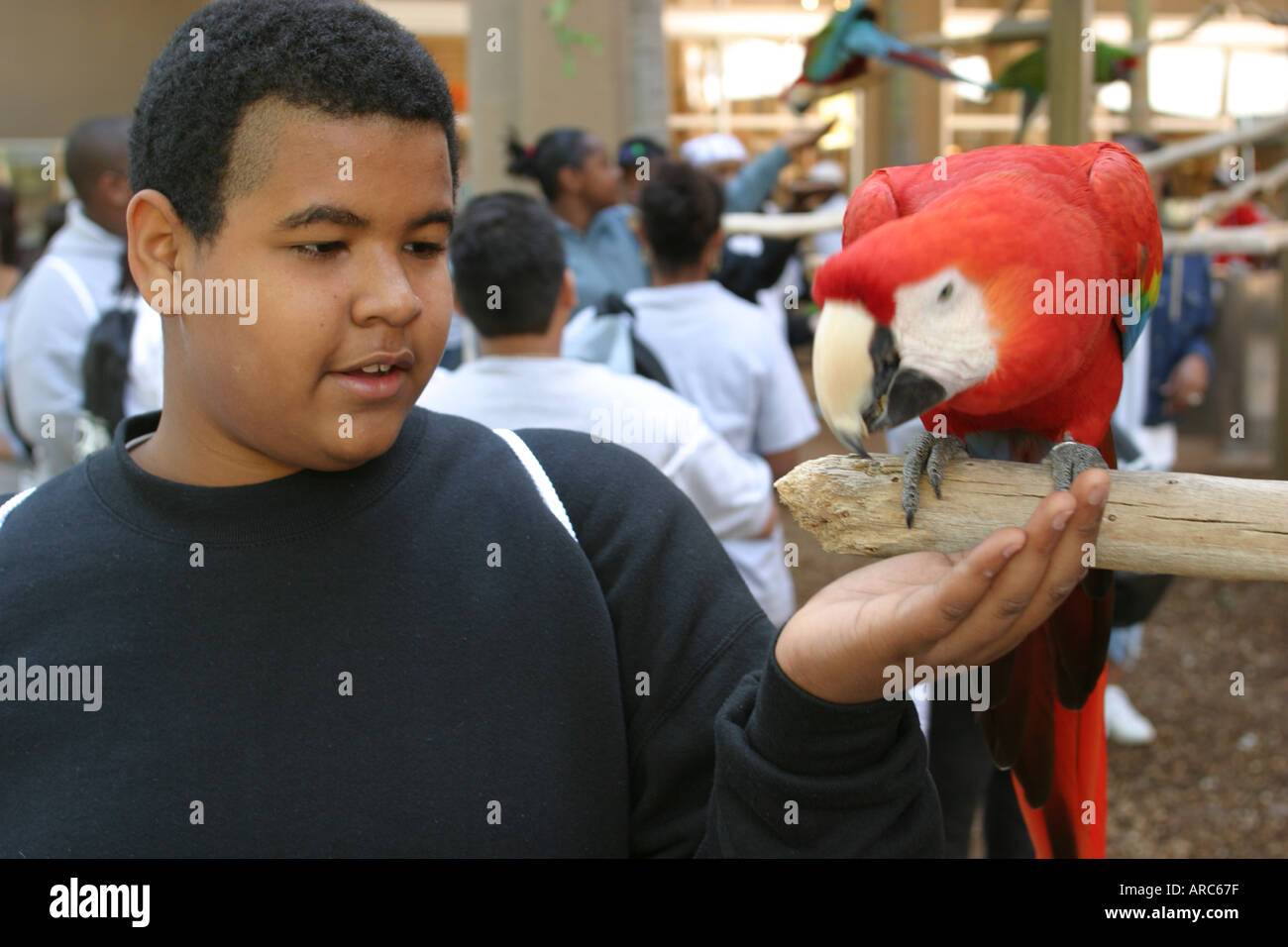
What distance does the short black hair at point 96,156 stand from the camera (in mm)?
2719

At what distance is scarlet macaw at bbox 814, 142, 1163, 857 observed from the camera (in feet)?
3.20

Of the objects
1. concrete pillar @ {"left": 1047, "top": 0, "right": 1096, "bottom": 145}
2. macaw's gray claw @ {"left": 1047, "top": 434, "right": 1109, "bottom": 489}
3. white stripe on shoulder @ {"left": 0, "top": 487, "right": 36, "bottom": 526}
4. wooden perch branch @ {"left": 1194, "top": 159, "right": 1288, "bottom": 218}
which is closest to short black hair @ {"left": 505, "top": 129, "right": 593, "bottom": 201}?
concrete pillar @ {"left": 1047, "top": 0, "right": 1096, "bottom": 145}

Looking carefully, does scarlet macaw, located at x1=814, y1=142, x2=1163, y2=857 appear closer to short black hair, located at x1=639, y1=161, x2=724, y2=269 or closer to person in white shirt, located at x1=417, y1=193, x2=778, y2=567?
person in white shirt, located at x1=417, y1=193, x2=778, y2=567

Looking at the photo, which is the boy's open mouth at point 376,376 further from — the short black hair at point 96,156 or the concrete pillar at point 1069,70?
the short black hair at point 96,156

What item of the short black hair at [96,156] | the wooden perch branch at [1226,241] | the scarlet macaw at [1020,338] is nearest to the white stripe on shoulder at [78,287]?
the short black hair at [96,156]

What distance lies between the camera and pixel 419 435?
3.21ft

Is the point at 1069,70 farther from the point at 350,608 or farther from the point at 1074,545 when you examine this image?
the point at 350,608

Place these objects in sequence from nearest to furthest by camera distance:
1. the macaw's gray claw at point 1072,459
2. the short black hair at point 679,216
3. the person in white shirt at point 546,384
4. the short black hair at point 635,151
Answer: the macaw's gray claw at point 1072,459, the person in white shirt at point 546,384, the short black hair at point 679,216, the short black hair at point 635,151

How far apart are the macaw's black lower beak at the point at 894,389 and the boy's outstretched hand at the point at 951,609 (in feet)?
0.86

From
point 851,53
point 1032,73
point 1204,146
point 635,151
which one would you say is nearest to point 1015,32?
point 1032,73

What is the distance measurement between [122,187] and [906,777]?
259cm

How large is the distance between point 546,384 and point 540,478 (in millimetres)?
910

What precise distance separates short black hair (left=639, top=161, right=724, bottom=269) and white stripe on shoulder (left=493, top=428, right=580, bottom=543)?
5.58ft
